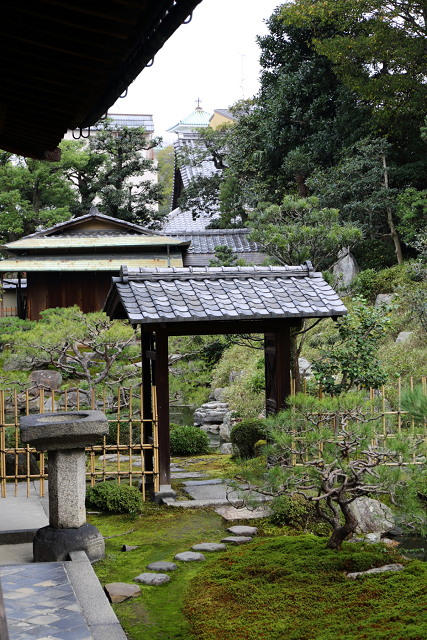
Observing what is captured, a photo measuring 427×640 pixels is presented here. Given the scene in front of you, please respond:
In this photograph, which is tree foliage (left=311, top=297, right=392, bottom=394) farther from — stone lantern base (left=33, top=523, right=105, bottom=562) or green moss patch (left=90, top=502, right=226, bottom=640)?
stone lantern base (left=33, top=523, right=105, bottom=562)

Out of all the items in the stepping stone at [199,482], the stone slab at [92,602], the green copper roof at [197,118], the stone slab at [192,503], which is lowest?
the stone slab at [192,503]

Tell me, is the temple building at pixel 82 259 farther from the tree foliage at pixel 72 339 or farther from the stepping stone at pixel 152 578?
the stepping stone at pixel 152 578

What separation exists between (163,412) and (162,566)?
282cm

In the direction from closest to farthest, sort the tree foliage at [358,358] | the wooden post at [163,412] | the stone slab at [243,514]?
the stone slab at [243,514] → the wooden post at [163,412] → the tree foliage at [358,358]

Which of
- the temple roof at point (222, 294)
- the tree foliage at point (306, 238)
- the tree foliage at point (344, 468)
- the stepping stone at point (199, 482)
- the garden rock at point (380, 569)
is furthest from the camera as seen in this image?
the tree foliage at point (306, 238)

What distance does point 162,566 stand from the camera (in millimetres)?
5984

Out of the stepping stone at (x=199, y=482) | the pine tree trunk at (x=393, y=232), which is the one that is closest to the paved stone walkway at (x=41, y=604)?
the stepping stone at (x=199, y=482)

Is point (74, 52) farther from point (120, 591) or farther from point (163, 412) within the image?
point (163, 412)

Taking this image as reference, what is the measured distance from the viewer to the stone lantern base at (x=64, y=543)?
579cm

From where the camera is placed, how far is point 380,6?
18047mm

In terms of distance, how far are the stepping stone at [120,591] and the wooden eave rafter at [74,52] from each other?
13.0ft

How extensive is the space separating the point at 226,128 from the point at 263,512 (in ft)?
73.0

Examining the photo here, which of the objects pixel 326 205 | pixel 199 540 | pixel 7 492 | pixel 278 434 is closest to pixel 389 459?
pixel 278 434

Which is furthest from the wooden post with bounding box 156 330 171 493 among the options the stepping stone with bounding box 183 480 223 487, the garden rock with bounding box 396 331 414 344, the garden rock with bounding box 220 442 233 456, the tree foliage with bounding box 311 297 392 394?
the garden rock with bounding box 396 331 414 344
